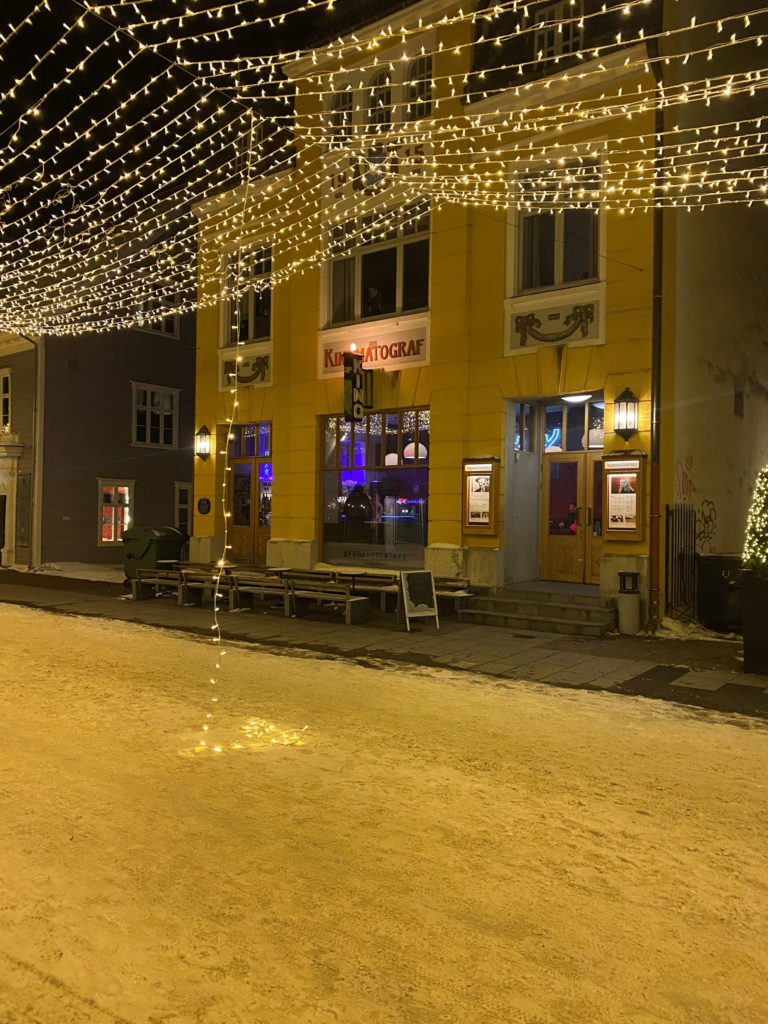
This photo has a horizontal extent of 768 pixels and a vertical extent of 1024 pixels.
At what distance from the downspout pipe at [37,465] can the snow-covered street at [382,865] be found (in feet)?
50.6

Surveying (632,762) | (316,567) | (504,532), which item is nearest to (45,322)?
(316,567)

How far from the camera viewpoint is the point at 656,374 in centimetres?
1117

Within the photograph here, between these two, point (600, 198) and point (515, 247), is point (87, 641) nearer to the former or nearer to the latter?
point (515, 247)

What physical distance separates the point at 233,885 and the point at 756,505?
24.4 ft

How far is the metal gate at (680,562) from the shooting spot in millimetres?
11242

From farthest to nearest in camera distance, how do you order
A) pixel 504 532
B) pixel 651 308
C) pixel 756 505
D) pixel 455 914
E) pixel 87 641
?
pixel 504 532 → pixel 651 308 → pixel 87 641 → pixel 756 505 → pixel 455 914

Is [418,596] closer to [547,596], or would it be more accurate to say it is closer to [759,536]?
[547,596]

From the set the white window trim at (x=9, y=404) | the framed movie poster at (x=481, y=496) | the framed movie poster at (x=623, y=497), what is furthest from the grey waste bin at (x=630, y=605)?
the white window trim at (x=9, y=404)

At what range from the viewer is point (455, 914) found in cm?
342

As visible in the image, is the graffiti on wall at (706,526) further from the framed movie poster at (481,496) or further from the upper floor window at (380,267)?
the upper floor window at (380,267)

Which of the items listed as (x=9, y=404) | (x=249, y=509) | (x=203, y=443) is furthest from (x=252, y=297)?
(x=9, y=404)

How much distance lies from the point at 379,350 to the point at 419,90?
4748 millimetres

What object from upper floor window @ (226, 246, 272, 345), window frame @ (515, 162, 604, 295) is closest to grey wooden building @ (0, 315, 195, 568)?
upper floor window @ (226, 246, 272, 345)

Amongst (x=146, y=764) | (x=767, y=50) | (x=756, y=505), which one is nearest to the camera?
(x=146, y=764)
